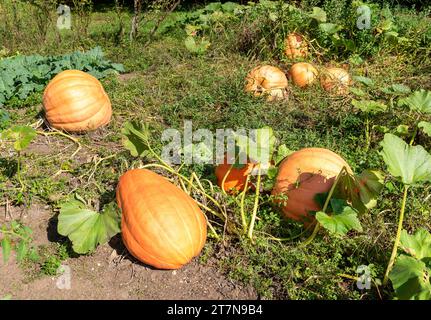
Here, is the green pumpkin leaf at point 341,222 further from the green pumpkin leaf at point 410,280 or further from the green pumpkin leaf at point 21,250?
the green pumpkin leaf at point 21,250

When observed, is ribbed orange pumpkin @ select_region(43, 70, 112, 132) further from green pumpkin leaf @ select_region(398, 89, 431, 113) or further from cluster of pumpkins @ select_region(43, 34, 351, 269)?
green pumpkin leaf @ select_region(398, 89, 431, 113)

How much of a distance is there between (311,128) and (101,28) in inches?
173

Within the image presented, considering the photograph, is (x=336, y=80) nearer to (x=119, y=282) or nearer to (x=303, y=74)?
(x=303, y=74)

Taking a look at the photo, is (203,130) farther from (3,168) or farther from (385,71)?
(385,71)

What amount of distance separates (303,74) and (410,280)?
113 inches

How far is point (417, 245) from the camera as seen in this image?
2457 millimetres

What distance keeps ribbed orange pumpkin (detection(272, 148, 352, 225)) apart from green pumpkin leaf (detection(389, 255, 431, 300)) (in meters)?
0.65

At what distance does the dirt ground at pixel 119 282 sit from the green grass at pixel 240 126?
8cm

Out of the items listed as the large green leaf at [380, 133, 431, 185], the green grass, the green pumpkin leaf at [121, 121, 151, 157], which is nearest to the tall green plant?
the large green leaf at [380, 133, 431, 185]

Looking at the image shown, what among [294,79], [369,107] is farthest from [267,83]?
[369,107]

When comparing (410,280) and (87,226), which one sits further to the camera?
(87,226)

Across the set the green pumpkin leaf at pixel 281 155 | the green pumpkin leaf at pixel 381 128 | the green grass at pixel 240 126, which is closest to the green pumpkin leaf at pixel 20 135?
the green grass at pixel 240 126

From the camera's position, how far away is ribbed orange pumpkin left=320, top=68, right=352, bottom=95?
447 cm

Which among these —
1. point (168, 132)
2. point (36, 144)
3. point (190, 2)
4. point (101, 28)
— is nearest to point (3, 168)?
point (36, 144)
